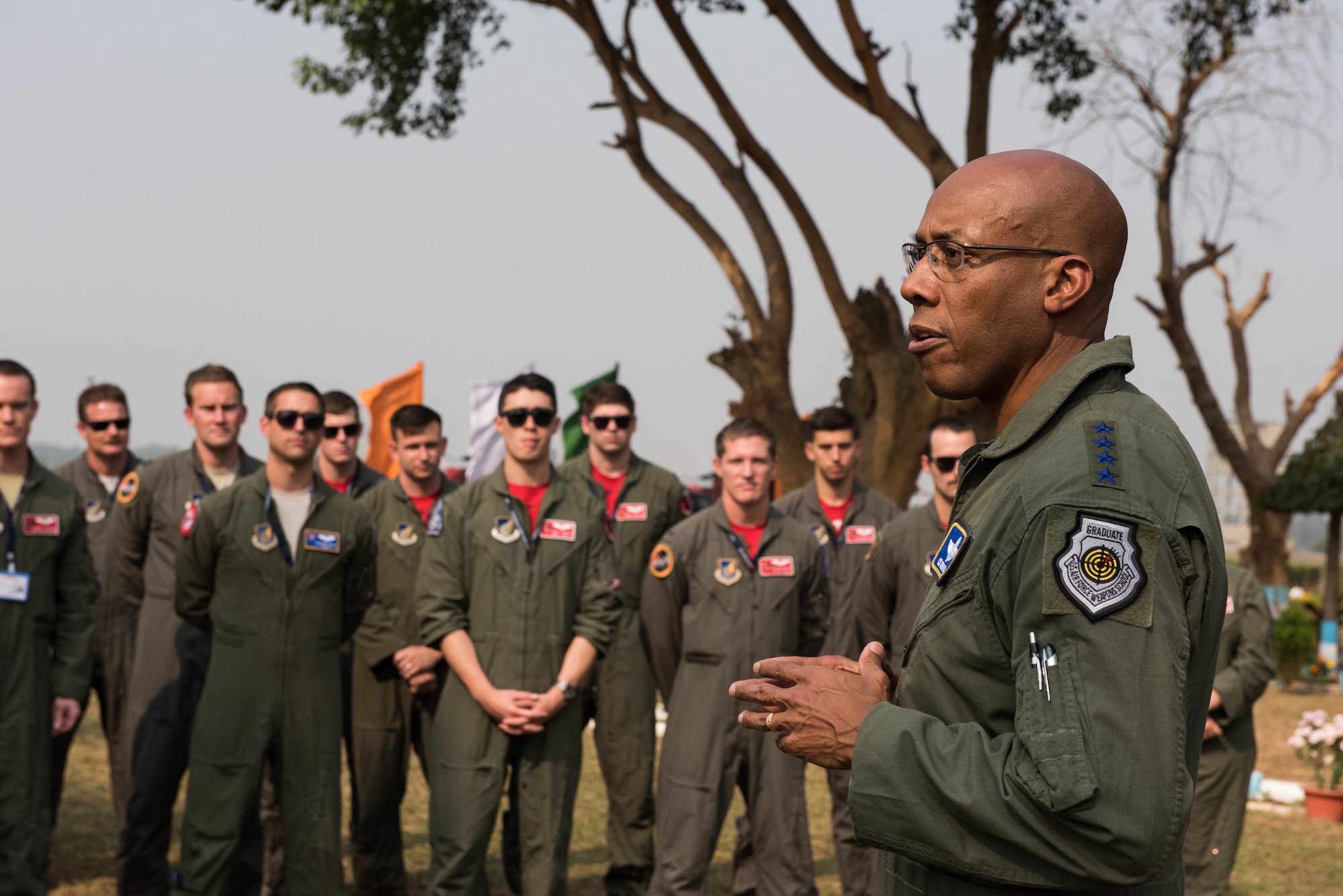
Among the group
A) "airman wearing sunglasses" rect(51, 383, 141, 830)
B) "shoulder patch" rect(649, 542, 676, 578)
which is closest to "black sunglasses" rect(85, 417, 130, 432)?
"airman wearing sunglasses" rect(51, 383, 141, 830)

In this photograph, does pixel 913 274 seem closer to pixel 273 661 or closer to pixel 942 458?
pixel 273 661

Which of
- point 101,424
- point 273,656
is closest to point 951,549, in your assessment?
point 273,656

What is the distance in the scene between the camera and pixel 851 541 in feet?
26.3

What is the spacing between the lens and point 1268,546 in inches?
963

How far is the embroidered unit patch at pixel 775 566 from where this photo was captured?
6.55 meters

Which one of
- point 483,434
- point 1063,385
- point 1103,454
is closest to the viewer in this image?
point 1103,454

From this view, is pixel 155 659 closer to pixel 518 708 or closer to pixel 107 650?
pixel 107 650

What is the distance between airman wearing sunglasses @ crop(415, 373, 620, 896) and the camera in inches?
225

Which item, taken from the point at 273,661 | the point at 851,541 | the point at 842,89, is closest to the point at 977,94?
the point at 842,89

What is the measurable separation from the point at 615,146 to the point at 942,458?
29.7ft

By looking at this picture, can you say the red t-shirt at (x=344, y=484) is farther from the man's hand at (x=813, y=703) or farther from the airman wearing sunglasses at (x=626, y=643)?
the man's hand at (x=813, y=703)

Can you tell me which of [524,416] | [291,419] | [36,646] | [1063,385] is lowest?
[36,646]

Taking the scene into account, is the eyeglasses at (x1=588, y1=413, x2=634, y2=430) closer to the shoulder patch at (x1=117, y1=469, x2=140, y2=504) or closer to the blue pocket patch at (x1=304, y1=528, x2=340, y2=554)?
the blue pocket patch at (x1=304, y1=528, x2=340, y2=554)

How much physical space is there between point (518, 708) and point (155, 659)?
6.93 ft
